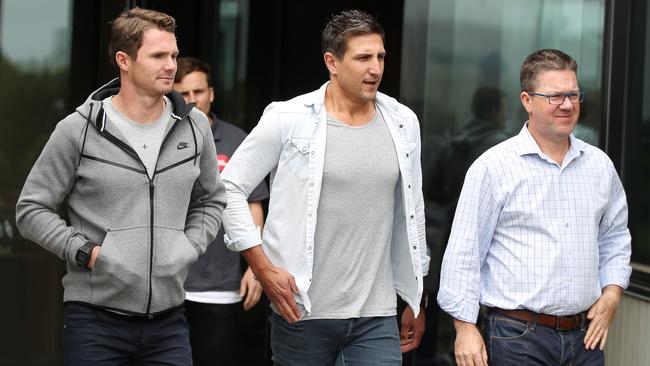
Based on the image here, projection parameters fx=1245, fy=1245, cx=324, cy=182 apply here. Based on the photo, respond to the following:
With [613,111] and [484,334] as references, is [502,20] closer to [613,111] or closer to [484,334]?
[613,111]

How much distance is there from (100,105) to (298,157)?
32.8 inches

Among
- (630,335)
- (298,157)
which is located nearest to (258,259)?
(298,157)

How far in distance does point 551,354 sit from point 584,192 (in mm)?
645

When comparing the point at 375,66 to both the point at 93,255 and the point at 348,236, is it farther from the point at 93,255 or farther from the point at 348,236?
the point at 93,255

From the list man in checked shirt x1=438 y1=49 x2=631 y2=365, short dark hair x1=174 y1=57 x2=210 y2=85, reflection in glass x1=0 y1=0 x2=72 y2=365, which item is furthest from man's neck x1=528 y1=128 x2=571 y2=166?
reflection in glass x1=0 y1=0 x2=72 y2=365

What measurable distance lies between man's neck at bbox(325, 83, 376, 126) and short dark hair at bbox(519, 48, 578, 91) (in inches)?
24.7

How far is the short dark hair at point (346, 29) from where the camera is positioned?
4.87 metres

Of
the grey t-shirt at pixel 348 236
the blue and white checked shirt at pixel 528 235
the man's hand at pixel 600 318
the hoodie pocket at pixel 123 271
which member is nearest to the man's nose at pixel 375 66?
the grey t-shirt at pixel 348 236

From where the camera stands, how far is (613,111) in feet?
20.7

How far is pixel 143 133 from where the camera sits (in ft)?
14.5

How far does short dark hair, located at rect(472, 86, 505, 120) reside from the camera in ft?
22.3

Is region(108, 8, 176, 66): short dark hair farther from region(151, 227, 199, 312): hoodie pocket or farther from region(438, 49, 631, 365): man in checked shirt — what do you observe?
region(438, 49, 631, 365): man in checked shirt

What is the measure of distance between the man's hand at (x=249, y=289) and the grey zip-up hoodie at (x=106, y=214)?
1.65 metres

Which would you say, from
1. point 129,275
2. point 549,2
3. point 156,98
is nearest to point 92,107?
point 156,98
